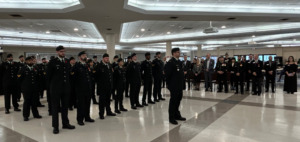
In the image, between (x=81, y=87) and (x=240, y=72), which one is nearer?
(x=81, y=87)

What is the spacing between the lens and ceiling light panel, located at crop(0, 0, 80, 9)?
6742 millimetres

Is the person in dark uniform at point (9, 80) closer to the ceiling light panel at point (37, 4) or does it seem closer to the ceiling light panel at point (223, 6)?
the ceiling light panel at point (37, 4)

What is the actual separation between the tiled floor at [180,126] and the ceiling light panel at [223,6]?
426cm

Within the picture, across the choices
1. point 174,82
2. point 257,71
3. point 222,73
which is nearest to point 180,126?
point 174,82

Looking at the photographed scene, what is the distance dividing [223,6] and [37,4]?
24.2 feet

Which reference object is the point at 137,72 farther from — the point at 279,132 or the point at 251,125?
the point at 279,132

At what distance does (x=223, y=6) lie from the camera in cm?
800

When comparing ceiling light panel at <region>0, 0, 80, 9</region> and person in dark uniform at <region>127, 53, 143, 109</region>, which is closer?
person in dark uniform at <region>127, 53, 143, 109</region>

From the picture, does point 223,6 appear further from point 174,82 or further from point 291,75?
point 174,82

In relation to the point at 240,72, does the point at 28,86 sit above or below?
below

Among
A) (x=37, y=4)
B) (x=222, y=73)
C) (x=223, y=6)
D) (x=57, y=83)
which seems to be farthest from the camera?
(x=222, y=73)

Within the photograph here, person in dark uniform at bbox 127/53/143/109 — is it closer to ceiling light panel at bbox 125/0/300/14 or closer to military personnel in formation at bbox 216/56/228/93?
ceiling light panel at bbox 125/0/300/14

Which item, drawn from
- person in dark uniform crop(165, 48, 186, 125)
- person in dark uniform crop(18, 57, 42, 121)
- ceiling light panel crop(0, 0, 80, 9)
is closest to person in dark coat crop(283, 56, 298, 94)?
person in dark uniform crop(165, 48, 186, 125)

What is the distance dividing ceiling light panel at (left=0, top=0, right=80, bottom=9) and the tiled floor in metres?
3.80
